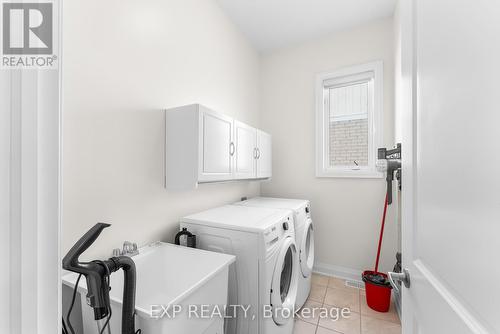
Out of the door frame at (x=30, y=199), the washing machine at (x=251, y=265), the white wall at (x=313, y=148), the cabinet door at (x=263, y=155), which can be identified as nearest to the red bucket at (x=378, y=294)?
the white wall at (x=313, y=148)

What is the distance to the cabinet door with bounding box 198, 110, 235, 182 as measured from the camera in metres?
1.46

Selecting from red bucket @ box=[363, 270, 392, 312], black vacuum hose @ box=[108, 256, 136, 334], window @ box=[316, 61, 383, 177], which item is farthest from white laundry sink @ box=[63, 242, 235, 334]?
window @ box=[316, 61, 383, 177]

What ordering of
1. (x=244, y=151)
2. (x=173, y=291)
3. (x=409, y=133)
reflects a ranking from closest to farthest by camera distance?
(x=409, y=133) → (x=173, y=291) → (x=244, y=151)

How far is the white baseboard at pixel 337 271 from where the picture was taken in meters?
2.44

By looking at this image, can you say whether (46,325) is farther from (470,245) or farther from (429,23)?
(429,23)

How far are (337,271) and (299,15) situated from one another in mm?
2921

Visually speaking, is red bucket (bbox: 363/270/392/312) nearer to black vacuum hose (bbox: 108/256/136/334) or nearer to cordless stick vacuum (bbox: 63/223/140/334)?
black vacuum hose (bbox: 108/256/136/334)

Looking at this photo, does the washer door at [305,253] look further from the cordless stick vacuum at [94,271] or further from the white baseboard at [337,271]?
the cordless stick vacuum at [94,271]

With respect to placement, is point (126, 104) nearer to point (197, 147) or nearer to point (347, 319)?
point (197, 147)

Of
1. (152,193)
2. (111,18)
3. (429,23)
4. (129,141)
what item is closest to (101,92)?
(129,141)

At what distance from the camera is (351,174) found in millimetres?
2467

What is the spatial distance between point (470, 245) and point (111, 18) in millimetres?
1774

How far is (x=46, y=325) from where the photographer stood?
0.36 meters

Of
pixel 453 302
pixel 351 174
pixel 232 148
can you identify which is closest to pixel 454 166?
pixel 453 302
